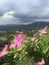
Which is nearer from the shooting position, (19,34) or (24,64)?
(24,64)

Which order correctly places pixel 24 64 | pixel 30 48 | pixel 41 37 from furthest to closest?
pixel 41 37, pixel 30 48, pixel 24 64

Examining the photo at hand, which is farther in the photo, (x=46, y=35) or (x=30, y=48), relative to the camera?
(x=46, y=35)

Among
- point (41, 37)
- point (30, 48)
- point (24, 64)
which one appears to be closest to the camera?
point (24, 64)

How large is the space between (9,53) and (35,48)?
27 centimetres

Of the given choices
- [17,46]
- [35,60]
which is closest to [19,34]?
[17,46]

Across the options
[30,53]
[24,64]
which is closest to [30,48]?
[30,53]

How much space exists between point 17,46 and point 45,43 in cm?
29

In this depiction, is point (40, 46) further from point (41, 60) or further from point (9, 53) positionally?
point (9, 53)

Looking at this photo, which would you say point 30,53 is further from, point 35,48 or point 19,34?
point 19,34

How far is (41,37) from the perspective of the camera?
2730 mm

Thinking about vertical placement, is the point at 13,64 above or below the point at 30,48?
below

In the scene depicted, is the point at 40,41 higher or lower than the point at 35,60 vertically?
higher

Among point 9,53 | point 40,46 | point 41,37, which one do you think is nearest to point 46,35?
point 41,37

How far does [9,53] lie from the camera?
2.58 meters
